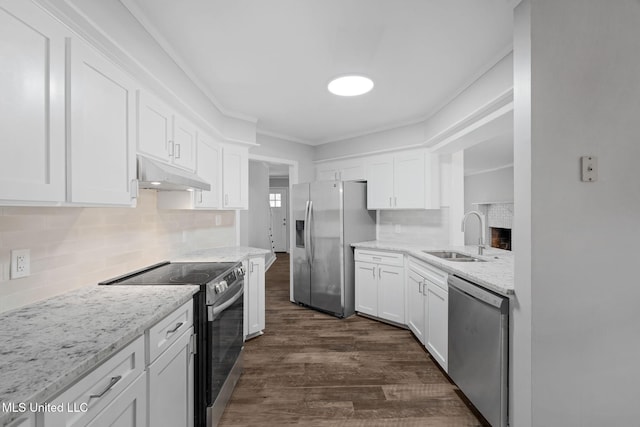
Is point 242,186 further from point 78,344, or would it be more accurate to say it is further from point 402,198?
point 78,344

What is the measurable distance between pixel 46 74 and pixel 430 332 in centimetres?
301

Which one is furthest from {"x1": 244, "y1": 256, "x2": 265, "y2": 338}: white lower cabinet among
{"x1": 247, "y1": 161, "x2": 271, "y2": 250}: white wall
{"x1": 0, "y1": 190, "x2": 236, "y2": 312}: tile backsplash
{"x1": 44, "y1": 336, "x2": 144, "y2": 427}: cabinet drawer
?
{"x1": 247, "y1": 161, "x2": 271, "y2": 250}: white wall

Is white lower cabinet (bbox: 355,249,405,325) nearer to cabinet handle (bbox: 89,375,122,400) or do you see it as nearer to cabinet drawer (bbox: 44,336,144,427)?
cabinet drawer (bbox: 44,336,144,427)

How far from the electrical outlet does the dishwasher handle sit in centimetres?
233

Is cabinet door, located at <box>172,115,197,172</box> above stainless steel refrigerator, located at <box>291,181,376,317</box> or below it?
above

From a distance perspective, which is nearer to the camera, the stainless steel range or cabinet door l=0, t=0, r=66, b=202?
cabinet door l=0, t=0, r=66, b=202

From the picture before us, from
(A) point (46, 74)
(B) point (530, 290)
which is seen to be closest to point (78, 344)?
(A) point (46, 74)

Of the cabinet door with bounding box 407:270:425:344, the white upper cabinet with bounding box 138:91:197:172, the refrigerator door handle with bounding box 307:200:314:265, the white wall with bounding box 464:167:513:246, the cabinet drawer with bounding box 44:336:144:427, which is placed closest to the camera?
the cabinet drawer with bounding box 44:336:144:427

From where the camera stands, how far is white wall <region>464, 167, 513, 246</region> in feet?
23.5

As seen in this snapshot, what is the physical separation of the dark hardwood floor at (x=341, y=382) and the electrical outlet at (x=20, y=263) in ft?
4.53

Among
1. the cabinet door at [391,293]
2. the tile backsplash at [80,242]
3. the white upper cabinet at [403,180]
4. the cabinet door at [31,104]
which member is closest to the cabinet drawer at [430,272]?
the cabinet door at [391,293]

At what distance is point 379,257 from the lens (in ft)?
11.8

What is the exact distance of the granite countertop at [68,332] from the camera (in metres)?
0.74

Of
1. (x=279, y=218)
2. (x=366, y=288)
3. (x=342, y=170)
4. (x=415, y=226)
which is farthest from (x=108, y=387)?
(x=279, y=218)
